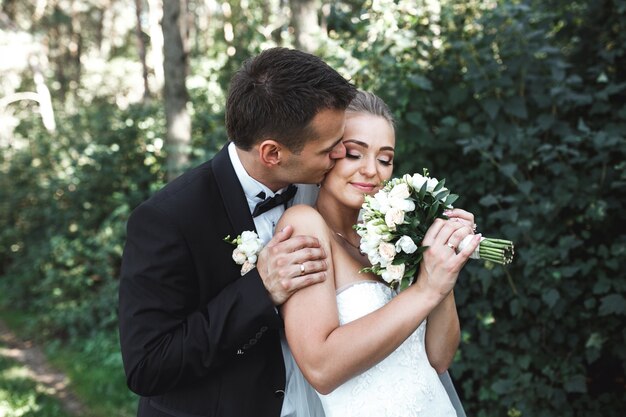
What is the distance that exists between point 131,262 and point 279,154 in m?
0.62

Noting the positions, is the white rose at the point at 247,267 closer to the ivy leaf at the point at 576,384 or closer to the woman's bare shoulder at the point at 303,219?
the woman's bare shoulder at the point at 303,219

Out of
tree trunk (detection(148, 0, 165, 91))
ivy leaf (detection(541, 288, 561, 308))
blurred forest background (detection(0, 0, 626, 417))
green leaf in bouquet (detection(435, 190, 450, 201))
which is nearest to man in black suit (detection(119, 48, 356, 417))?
green leaf in bouquet (detection(435, 190, 450, 201))

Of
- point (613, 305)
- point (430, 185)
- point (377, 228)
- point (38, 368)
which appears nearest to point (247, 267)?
point (377, 228)

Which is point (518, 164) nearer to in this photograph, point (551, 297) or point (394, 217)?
point (551, 297)

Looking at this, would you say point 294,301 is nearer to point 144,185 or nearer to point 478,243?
point 478,243

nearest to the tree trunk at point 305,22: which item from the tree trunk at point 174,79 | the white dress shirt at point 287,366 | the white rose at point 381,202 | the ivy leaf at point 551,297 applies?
the tree trunk at point 174,79

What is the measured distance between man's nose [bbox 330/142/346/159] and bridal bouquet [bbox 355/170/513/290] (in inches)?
8.9

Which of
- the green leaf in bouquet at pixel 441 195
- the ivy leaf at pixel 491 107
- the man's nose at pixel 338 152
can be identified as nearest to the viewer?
the green leaf in bouquet at pixel 441 195

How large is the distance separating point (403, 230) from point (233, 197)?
2.02ft

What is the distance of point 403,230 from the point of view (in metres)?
1.92

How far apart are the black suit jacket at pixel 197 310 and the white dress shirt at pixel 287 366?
6 centimetres

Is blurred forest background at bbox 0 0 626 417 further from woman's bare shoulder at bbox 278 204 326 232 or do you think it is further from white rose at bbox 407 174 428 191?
woman's bare shoulder at bbox 278 204 326 232

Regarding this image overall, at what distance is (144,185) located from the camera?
814 cm

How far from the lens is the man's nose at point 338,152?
2.14 m
